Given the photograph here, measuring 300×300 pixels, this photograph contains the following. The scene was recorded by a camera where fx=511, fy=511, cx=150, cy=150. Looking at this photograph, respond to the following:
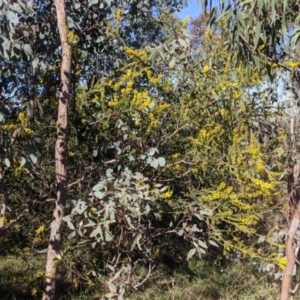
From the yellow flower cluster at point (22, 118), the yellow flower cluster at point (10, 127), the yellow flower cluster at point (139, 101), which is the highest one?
the yellow flower cluster at point (139, 101)

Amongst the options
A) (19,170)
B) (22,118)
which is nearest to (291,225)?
(19,170)

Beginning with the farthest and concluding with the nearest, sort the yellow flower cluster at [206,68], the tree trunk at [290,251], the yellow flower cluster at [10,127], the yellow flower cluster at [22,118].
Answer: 1. the tree trunk at [290,251]
2. the yellow flower cluster at [206,68]
3. the yellow flower cluster at [22,118]
4. the yellow flower cluster at [10,127]

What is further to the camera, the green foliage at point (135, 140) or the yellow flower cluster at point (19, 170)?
the yellow flower cluster at point (19, 170)

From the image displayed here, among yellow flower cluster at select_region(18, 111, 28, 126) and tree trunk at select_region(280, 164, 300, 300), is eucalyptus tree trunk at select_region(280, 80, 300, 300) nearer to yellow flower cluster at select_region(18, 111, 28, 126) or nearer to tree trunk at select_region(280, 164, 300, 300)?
tree trunk at select_region(280, 164, 300, 300)

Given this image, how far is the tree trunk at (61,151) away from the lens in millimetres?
2947

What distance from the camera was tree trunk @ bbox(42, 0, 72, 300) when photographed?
2.95 meters

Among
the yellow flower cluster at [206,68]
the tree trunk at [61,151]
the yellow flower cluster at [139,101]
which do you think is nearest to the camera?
the tree trunk at [61,151]

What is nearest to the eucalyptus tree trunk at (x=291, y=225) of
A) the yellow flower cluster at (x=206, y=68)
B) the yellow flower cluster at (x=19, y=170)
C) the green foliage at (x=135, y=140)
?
the green foliage at (x=135, y=140)

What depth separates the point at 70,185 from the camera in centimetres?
336

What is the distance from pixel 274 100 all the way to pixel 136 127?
146 cm

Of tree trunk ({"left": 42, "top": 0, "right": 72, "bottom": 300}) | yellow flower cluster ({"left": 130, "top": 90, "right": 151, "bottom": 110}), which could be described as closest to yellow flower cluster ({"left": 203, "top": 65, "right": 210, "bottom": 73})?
yellow flower cluster ({"left": 130, "top": 90, "right": 151, "bottom": 110})

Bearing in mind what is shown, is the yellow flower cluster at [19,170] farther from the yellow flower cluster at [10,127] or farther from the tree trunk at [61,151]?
the yellow flower cluster at [10,127]

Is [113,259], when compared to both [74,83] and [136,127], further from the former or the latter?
[74,83]

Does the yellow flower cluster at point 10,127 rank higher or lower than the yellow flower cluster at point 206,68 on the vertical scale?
lower
